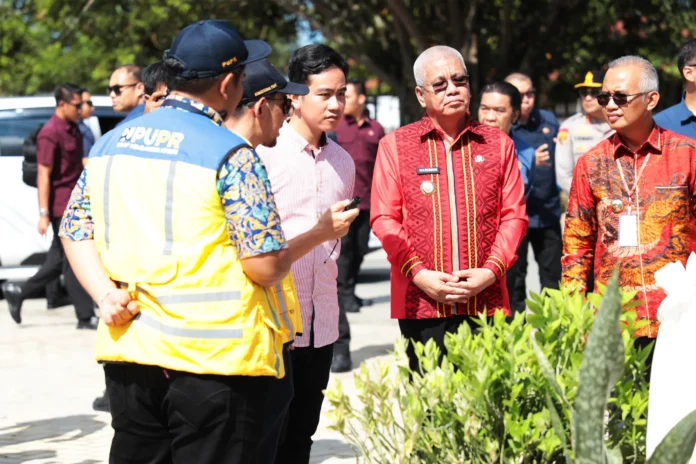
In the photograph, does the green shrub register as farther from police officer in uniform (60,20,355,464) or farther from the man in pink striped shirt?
the man in pink striped shirt

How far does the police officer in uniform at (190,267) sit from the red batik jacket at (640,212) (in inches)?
71.6

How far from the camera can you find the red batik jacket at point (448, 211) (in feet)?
16.0

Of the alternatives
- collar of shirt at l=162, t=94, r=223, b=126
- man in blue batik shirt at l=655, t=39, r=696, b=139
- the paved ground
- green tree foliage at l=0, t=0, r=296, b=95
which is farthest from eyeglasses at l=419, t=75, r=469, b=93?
green tree foliage at l=0, t=0, r=296, b=95

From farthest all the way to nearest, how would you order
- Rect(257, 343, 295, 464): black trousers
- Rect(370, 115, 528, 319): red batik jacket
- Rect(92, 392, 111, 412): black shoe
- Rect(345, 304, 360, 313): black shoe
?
Rect(345, 304, 360, 313): black shoe → Rect(92, 392, 111, 412): black shoe → Rect(370, 115, 528, 319): red batik jacket → Rect(257, 343, 295, 464): black trousers

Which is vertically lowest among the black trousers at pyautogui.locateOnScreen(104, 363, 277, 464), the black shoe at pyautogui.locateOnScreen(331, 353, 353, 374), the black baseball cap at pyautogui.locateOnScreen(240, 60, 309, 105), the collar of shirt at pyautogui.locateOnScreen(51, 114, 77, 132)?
the black shoe at pyautogui.locateOnScreen(331, 353, 353, 374)

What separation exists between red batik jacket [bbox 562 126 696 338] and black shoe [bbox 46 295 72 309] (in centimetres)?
796

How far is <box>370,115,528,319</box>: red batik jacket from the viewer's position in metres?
4.88

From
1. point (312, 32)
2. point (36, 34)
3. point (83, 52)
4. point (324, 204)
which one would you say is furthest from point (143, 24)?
point (324, 204)

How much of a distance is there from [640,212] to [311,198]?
1.32 metres

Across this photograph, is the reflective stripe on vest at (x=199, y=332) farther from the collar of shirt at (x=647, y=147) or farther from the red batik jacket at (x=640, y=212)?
the collar of shirt at (x=647, y=147)

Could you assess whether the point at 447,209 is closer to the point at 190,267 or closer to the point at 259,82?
the point at 259,82

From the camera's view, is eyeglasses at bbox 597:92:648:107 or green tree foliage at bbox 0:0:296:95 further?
green tree foliage at bbox 0:0:296:95

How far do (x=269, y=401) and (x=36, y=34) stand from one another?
39.9 m

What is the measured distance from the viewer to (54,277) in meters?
10.2
